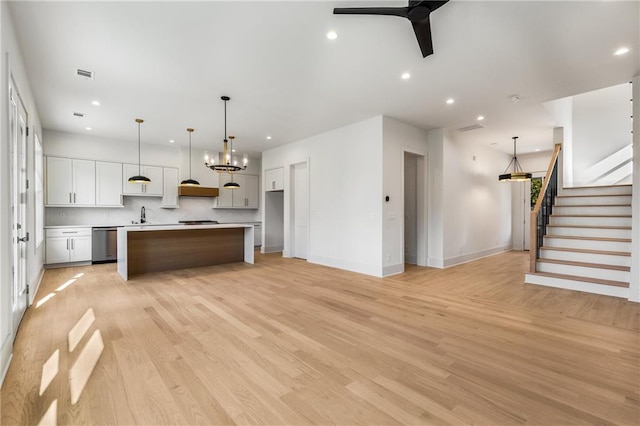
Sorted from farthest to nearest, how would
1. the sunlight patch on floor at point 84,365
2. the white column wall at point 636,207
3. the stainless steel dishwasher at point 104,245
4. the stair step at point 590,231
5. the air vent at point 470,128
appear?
the stainless steel dishwasher at point 104,245 < the air vent at point 470,128 < the stair step at point 590,231 < the white column wall at point 636,207 < the sunlight patch on floor at point 84,365

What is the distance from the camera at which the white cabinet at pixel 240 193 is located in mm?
9023

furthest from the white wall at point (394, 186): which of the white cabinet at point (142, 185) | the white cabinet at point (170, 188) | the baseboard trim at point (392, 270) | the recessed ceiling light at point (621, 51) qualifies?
the white cabinet at point (142, 185)

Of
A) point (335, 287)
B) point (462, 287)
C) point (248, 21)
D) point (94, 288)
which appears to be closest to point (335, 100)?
point (248, 21)

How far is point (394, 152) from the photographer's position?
5.69 meters

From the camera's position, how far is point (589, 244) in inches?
196

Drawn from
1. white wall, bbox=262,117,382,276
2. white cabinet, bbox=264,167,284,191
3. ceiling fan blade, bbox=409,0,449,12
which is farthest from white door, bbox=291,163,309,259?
ceiling fan blade, bbox=409,0,449,12

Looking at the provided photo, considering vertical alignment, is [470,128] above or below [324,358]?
above

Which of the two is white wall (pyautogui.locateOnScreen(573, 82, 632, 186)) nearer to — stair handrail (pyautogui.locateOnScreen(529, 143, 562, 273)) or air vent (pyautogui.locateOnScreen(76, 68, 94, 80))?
stair handrail (pyautogui.locateOnScreen(529, 143, 562, 273))

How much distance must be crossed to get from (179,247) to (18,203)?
291 cm

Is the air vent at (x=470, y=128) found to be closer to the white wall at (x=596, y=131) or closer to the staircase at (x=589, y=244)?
the staircase at (x=589, y=244)

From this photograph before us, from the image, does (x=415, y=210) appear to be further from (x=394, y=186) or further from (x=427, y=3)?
(x=427, y=3)

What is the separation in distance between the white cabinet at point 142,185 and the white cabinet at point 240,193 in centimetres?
171

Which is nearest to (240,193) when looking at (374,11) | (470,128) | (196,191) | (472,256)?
(196,191)

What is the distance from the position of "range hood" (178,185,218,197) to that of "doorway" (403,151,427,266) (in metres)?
5.56
